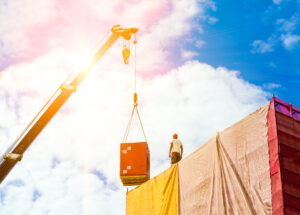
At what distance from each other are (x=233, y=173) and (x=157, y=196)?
5.60m

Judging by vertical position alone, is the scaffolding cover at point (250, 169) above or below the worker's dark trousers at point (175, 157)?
below

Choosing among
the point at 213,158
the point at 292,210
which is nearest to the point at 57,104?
the point at 213,158

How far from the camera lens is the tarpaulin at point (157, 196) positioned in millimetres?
18156

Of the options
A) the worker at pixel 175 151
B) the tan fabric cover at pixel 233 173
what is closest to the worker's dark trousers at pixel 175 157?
the worker at pixel 175 151

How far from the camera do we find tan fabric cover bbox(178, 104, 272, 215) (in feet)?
43.6

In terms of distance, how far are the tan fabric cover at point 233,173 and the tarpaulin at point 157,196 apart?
38.5 inches

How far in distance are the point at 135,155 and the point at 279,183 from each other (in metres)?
9.18

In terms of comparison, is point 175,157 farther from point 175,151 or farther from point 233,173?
point 233,173

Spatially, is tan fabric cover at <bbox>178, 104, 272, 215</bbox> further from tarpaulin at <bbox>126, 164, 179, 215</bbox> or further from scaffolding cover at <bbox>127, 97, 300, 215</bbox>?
tarpaulin at <bbox>126, 164, 179, 215</bbox>

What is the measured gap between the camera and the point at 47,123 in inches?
651

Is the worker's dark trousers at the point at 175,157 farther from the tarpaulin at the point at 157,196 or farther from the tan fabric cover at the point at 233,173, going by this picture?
the tan fabric cover at the point at 233,173

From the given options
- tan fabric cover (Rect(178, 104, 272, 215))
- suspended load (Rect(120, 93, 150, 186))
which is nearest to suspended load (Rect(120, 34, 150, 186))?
suspended load (Rect(120, 93, 150, 186))

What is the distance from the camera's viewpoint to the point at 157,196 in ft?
62.5

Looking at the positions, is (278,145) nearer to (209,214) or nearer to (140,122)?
(209,214)
